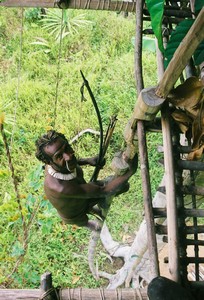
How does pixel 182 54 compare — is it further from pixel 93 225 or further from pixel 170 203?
pixel 93 225

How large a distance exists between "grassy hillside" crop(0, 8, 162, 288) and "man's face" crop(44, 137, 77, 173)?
80cm

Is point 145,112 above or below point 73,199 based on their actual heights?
above

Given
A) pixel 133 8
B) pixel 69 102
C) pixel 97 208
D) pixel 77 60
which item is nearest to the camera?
pixel 97 208

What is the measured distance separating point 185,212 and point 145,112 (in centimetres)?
28

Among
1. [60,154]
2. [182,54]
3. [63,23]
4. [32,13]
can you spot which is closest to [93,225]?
[60,154]

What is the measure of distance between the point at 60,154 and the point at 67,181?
0.11m

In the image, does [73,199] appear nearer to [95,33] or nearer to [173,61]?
[173,61]

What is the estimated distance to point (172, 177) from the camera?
1088 mm

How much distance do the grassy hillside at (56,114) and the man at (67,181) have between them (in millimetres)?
628

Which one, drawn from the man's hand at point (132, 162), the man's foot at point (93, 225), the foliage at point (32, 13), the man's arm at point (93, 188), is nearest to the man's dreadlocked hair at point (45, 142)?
the man's arm at point (93, 188)

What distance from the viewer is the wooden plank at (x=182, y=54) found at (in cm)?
86

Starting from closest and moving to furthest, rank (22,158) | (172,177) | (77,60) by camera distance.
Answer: (172,177) → (22,158) → (77,60)

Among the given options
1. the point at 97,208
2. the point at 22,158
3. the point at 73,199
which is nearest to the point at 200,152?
the point at 73,199

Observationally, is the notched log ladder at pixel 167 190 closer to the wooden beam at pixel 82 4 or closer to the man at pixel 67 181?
the man at pixel 67 181
